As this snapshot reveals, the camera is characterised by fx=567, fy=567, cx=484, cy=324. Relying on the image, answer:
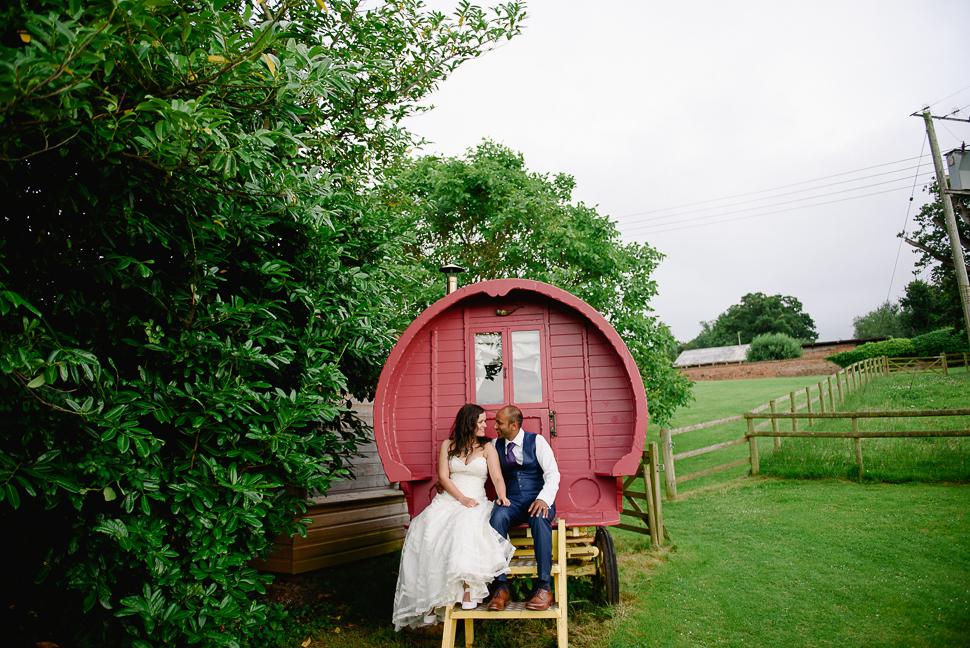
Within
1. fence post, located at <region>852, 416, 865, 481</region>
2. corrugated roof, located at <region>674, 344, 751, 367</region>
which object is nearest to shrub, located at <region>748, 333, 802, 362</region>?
corrugated roof, located at <region>674, 344, 751, 367</region>

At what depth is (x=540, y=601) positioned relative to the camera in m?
4.22

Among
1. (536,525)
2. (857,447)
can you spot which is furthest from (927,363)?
(536,525)

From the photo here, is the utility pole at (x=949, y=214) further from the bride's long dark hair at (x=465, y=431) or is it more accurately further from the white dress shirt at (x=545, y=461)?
the bride's long dark hair at (x=465, y=431)

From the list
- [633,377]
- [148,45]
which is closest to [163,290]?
[148,45]

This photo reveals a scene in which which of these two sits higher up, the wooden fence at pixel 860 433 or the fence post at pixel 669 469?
the wooden fence at pixel 860 433

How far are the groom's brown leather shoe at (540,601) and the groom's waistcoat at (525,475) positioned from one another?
0.80 m

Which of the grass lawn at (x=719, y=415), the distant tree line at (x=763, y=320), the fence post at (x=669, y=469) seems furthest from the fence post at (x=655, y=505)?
the distant tree line at (x=763, y=320)

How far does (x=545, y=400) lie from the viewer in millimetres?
5391

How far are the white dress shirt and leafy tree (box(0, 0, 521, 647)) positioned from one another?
1.54 metres

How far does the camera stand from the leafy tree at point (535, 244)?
33.8 ft

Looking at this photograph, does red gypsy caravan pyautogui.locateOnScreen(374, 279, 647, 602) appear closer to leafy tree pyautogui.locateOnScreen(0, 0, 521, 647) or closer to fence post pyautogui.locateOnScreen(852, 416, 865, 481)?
leafy tree pyautogui.locateOnScreen(0, 0, 521, 647)

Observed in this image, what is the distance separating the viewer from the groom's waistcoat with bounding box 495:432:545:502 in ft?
16.1

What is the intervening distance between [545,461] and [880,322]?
262 feet

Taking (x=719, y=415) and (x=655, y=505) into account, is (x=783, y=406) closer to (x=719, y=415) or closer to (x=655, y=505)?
(x=719, y=415)
